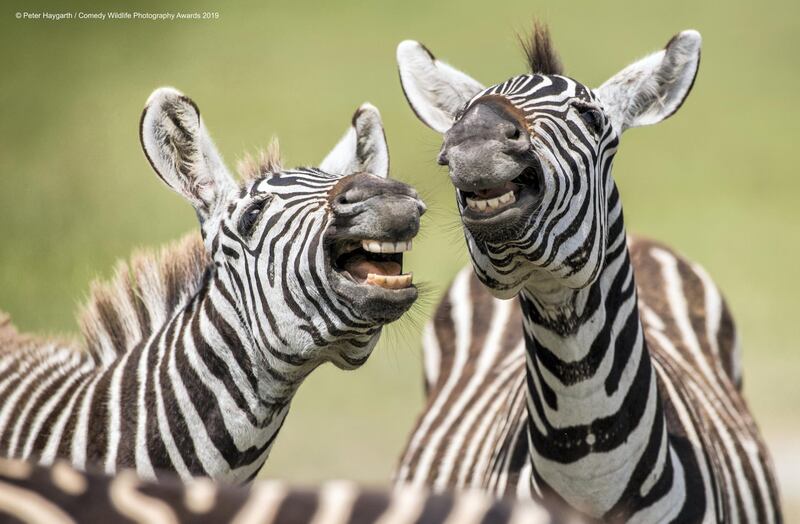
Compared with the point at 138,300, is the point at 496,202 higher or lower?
higher

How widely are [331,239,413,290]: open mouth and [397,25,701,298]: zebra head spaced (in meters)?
0.28

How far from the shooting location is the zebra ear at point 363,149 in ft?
15.4

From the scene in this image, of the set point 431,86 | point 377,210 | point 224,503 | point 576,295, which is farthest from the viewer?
point 431,86

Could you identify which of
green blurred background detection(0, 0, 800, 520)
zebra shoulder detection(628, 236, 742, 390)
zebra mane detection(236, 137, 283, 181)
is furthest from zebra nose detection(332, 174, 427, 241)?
green blurred background detection(0, 0, 800, 520)

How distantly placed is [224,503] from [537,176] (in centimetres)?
207

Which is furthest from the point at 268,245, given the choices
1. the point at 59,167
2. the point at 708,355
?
the point at 59,167

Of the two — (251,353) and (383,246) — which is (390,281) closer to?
(383,246)

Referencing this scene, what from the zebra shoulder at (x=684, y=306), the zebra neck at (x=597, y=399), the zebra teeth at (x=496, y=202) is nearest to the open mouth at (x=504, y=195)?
the zebra teeth at (x=496, y=202)

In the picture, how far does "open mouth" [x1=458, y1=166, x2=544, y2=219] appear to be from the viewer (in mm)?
3756

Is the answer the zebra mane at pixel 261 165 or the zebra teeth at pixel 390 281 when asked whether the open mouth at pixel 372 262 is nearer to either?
the zebra teeth at pixel 390 281

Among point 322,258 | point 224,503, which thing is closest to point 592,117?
point 322,258

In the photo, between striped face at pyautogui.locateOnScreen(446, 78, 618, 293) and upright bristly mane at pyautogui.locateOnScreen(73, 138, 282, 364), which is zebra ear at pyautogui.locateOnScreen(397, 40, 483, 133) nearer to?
striped face at pyautogui.locateOnScreen(446, 78, 618, 293)

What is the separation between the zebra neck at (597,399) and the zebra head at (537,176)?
151mm

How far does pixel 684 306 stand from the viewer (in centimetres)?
617
